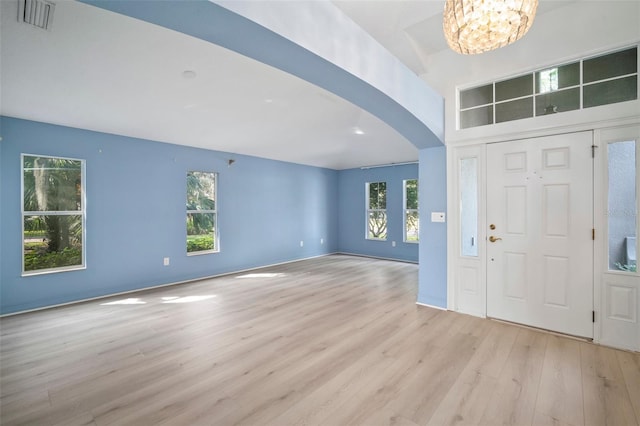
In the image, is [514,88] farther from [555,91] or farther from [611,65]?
[611,65]

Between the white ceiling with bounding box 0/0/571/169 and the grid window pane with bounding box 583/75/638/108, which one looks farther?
the grid window pane with bounding box 583/75/638/108

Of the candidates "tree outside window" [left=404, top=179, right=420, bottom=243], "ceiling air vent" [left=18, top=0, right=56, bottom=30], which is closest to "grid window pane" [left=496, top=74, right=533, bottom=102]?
"tree outside window" [left=404, top=179, right=420, bottom=243]

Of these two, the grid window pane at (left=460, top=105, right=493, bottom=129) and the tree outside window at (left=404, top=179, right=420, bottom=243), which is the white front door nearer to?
the grid window pane at (left=460, top=105, right=493, bottom=129)

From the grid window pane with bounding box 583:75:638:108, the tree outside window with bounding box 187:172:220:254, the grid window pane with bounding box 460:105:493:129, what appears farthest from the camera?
the tree outside window with bounding box 187:172:220:254

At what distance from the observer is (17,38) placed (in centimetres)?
236

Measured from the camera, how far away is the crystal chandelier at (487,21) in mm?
1360

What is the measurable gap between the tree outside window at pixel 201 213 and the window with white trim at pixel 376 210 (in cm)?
408

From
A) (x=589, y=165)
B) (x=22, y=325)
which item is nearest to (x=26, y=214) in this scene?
(x=22, y=325)

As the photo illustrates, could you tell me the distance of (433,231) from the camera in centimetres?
373

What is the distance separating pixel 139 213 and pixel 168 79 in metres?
2.34

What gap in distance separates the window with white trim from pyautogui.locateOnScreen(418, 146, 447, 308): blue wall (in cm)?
367

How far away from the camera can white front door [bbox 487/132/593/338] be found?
9.11 ft

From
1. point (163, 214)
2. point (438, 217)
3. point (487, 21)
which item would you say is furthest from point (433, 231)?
point (163, 214)

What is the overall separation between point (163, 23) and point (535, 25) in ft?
11.5
